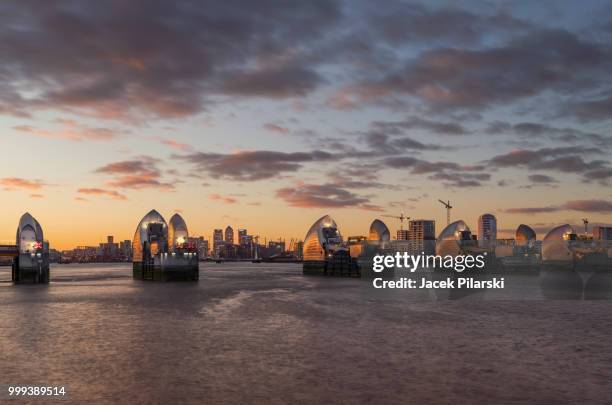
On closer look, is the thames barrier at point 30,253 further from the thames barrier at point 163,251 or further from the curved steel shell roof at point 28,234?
the thames barrier at point 163,251

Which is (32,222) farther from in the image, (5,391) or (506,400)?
(506,400)

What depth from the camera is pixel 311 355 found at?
28.1m

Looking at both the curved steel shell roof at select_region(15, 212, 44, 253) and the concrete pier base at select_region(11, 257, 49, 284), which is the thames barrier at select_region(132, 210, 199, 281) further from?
the curved steel shell roof at select_region(15, 212, 44, 253)

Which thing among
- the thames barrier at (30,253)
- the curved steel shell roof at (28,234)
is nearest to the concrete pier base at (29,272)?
the thames barrier at (30,253)

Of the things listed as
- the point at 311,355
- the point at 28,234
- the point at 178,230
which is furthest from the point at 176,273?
the point at 311,355

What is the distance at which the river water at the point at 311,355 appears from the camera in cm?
2048

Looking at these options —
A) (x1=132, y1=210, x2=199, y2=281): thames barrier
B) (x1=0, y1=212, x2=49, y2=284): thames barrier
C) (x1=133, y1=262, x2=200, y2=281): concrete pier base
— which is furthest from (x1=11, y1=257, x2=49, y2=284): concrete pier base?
(x1=132, y1=210, x2=199, y2=281): thames barrier

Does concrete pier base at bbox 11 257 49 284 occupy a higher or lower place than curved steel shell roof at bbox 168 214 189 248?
lower

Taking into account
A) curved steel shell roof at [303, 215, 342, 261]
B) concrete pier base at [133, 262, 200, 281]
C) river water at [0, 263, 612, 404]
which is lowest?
concrete pier base at [133, 262, 200, 281]

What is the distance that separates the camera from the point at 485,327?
39812mm

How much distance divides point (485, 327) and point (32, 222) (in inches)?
3634

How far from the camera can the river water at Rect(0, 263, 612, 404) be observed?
20484 millimetres

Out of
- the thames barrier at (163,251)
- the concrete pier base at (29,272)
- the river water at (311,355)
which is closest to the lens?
the river water at (311,355)

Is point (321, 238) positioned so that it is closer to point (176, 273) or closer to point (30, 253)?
point (176, 273)
